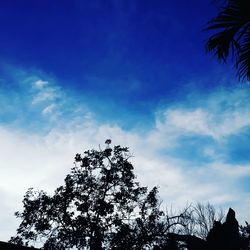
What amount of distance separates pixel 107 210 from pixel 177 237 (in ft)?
49.0

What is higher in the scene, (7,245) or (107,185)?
(107,185)

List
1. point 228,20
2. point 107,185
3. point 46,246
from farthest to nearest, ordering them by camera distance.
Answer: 1. point 107,185
2. point 46,246
3. point 228,20

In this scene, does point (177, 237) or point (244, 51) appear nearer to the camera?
point (244, 51)

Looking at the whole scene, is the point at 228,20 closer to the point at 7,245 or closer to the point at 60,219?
the point at 7,245

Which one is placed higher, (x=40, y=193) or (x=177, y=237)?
(x=40, y=193)

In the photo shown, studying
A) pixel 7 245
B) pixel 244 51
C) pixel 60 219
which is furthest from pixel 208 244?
pixel 60 219

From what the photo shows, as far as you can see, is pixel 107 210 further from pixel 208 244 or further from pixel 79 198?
pixel 208 244

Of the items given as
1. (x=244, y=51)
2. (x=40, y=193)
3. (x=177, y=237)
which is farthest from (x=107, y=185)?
(x=244, y=51)

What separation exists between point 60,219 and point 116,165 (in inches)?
246

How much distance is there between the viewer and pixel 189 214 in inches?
862

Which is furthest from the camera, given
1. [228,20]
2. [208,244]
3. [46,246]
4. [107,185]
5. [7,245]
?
[107,185]

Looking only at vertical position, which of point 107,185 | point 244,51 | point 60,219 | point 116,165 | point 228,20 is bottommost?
point 244,51

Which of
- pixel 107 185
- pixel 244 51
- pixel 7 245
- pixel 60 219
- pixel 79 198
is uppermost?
pixel 107 185

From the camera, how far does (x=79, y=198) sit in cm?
2027
